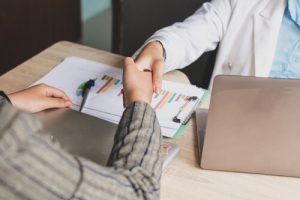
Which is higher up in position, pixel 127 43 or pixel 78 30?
pixel 127 43

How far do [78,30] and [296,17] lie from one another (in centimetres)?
214

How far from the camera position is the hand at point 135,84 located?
0.90 meters

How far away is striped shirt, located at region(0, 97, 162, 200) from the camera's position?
545mm

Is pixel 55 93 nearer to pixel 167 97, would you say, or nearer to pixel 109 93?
pixel 109 93

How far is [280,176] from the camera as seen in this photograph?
0.94 meters

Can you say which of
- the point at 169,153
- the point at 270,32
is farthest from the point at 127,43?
the point at 169,153

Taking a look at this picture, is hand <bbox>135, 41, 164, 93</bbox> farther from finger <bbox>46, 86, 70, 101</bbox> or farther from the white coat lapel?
the white coat lapel

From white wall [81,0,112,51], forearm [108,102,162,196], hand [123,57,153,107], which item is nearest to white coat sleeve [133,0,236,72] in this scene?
hand [123,57,153,107]

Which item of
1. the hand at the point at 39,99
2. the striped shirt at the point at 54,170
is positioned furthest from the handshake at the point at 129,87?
the striped shirt at the point at 54,170

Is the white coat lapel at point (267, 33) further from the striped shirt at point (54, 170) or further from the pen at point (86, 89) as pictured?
the striped shirt at point (54, 170)

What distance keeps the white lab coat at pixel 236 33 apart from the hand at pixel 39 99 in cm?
37

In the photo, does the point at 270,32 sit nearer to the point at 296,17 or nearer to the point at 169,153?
the point at 296,17

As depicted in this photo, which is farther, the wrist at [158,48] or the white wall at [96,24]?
the white wall at [96,24]

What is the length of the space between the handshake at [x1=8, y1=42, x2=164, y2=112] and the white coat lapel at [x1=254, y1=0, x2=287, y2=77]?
1.17 ft
